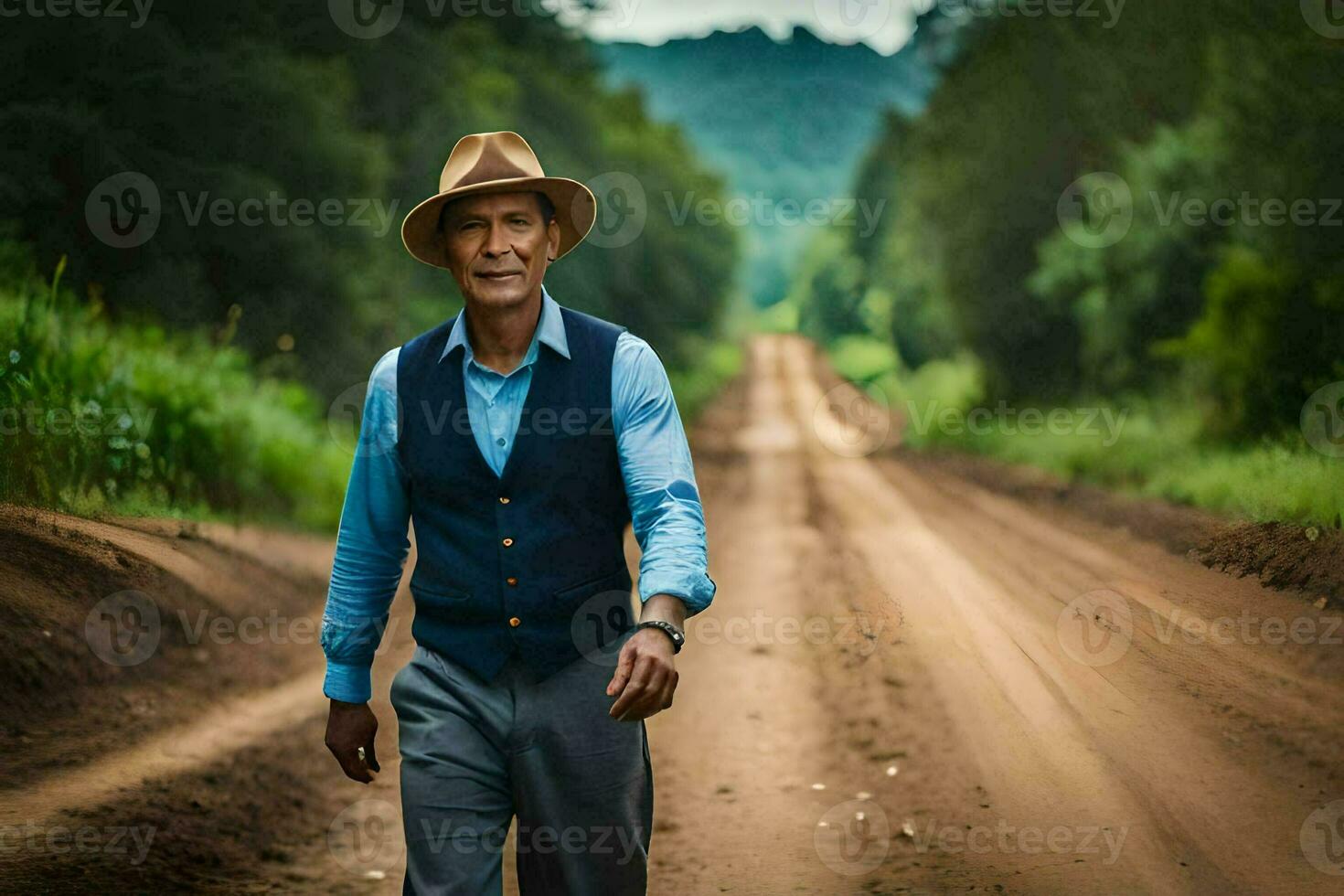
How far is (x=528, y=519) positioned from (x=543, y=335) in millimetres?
420

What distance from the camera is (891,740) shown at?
438 cm

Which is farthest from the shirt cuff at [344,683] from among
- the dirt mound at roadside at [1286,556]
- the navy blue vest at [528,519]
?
the dirt mound at roadside at [1286,556]

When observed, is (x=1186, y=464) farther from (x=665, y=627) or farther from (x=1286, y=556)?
(x=665, y=627)

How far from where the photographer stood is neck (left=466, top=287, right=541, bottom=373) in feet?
9.37

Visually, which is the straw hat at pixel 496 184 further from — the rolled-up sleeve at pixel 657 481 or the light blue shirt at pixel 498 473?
the rolled-up sleeve at pixel 657 481

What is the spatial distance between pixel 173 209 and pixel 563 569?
535 cm

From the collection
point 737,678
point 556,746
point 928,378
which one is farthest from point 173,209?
point 928,378

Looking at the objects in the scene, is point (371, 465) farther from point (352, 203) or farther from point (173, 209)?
point (352, 203)

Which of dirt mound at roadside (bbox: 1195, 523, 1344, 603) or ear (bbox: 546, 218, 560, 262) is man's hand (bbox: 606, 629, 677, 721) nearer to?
ear (bbox: 546, 218, 560, 262)

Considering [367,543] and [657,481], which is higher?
[657,481]

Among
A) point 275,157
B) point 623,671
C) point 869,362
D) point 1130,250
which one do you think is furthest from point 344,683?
point 869,362

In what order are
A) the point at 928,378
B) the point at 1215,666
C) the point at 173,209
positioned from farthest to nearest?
the point at 928,378, the point at 173,209, the point at 1215,666

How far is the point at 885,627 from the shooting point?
4012 mm

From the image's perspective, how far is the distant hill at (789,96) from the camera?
852 centimetres
